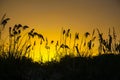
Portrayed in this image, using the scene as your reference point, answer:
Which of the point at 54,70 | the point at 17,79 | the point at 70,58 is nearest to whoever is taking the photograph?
the point at 17,79

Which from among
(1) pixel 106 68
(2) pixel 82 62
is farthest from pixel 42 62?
(1) pixel 106 68

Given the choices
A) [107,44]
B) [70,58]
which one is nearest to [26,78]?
[70,58]

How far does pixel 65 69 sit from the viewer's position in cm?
875

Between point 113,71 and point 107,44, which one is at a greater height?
point 107,44

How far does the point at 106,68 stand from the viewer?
8492 millimetres

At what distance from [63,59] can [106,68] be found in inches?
57.6

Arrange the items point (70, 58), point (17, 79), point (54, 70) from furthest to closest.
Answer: point (70, 58) < point (54, 70) < point (17, 79)

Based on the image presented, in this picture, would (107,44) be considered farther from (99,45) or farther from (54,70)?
(54,70)

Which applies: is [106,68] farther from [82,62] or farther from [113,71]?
[82,62]

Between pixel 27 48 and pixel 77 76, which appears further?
pixel 27 48

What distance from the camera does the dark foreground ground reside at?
8.25 meters

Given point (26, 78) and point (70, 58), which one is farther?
point (70, 58)

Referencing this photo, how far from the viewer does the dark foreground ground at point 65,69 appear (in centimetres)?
825

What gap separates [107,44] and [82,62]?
3.01ft
